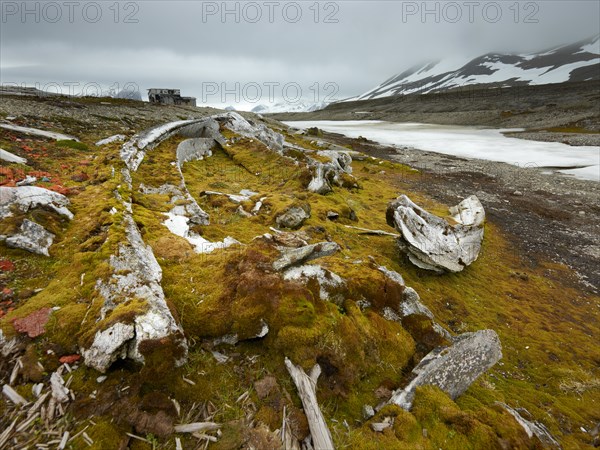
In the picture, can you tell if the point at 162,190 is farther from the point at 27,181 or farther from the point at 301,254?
the point at 301,254

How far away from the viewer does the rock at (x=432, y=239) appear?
1453 cm

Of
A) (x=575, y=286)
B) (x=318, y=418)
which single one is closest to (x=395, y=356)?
(x=318, y=418)

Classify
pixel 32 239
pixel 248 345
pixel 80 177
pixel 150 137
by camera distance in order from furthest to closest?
pixel 150 137 < pixel 80 177 < pixel 32 239 < pixel 248 345

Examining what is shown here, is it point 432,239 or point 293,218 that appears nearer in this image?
point 293,218

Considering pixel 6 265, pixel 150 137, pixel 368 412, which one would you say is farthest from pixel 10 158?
pixel 368 412

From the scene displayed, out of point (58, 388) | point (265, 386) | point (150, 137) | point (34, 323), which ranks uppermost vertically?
point (150, 137)

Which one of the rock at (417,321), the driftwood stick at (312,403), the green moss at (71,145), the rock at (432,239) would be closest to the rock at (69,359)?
the driftwood stick at (312,403)

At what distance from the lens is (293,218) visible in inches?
582

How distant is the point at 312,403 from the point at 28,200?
9.93 metres

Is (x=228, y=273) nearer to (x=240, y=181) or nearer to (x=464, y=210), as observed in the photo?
(x=240, y=181)

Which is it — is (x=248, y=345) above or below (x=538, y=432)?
above

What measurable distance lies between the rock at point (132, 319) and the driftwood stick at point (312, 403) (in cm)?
212

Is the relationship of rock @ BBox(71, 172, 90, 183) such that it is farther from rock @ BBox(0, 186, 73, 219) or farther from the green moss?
the green moss

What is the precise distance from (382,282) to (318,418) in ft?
14.7
